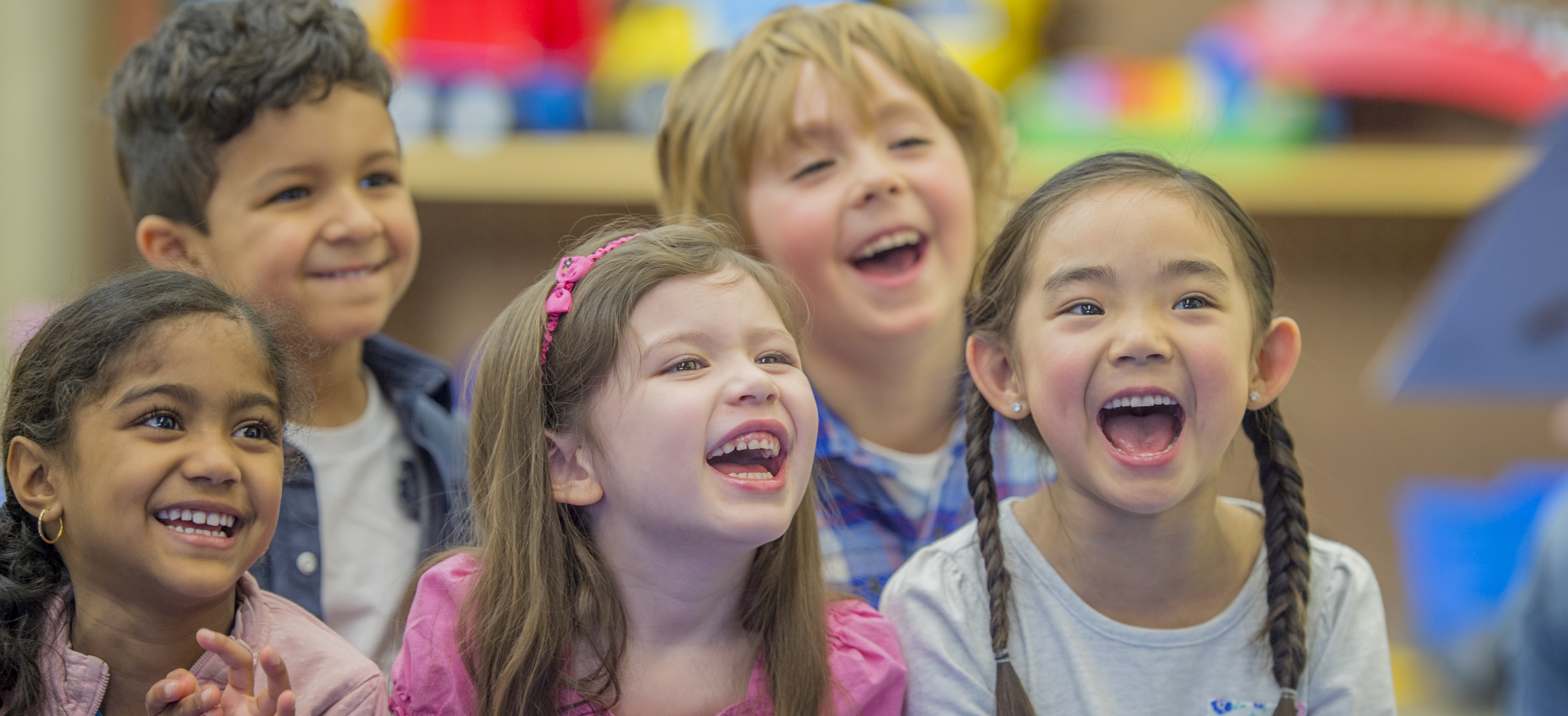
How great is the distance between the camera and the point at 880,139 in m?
1.43

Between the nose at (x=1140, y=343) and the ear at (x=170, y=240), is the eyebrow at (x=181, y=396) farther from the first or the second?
the nose at (x=1140, y=343)

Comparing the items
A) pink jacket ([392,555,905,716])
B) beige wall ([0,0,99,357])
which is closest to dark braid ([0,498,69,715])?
pink jacket ([392,555,905,716])

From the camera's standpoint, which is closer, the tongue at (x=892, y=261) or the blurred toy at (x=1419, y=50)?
the tongue at (x=892, y=261)

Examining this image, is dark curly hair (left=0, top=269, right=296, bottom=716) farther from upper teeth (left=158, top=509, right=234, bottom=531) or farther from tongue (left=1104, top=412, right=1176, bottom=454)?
tongue (left=1104, top=412, right=1176, bottom=454)

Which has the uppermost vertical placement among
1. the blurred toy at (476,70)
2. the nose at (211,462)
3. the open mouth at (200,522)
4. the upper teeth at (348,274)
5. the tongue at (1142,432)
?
the blurred toy at (476,70)

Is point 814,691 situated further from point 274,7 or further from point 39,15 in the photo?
point 39,15

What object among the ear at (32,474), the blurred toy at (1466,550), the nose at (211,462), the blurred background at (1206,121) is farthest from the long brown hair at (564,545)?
the blurred toy at (1466,550)

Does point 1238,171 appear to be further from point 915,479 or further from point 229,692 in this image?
point 229,692

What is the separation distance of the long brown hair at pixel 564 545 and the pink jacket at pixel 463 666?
12mm

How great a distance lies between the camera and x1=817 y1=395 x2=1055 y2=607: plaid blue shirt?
1.32 meters

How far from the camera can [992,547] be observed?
42.1 inches

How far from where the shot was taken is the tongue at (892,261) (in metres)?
1.42

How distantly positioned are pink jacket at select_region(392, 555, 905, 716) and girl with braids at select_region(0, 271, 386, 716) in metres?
0.05

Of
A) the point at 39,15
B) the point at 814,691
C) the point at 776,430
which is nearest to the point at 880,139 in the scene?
the point at 776,430
